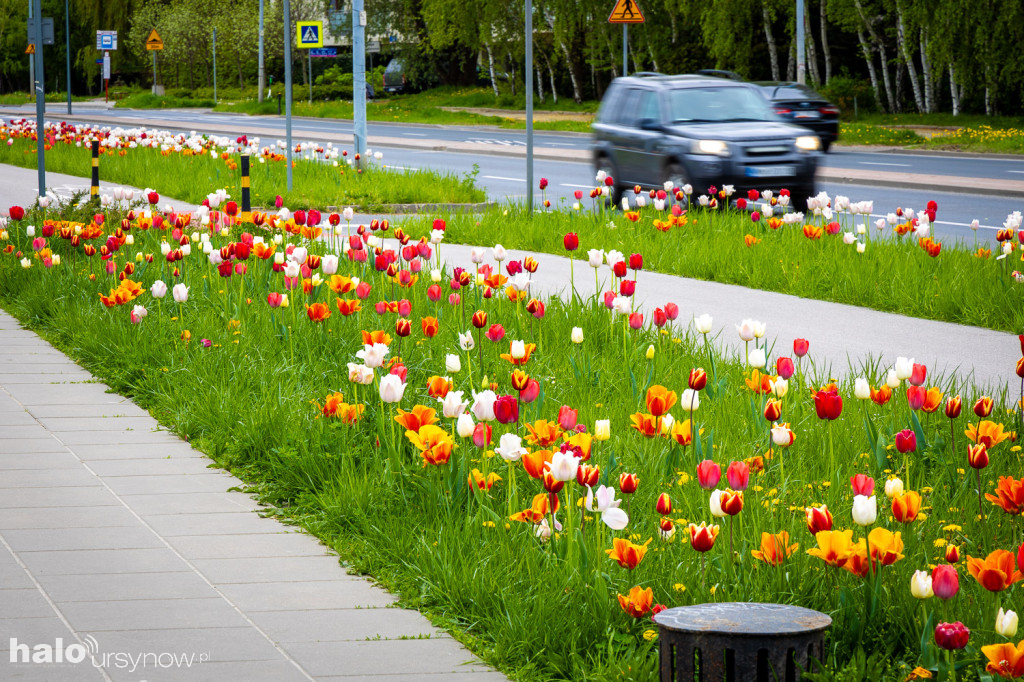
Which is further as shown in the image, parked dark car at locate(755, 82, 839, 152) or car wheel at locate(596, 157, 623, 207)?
parked dark car at locate(755, 82, 839, 152)

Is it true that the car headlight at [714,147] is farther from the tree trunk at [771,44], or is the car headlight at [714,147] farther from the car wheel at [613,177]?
the tree trunk at [771,44]

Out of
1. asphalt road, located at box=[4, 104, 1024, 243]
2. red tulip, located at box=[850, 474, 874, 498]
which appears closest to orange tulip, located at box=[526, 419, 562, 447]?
red tulip, located at box=[850, 474, 874, 498]

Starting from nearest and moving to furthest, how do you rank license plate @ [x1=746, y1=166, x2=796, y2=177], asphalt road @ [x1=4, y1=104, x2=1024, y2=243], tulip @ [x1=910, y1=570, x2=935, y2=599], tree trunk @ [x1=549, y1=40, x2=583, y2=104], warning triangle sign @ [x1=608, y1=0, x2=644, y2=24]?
tulip @ [x1=910, y1=570, x2=935, y2=599] < license plate @ [x1=746, y1=166, x2=796, y2=177] < asphalt road @ [x1=4, y1=104, x2=1024, y2=243] < warning triangle sign @ [x1=608, y1=0, x2=644, y2=24] < tree trunk @ [x1=549, y1=40, x2=583, y2=104]

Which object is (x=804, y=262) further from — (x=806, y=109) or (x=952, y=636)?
(x=806, y=109)

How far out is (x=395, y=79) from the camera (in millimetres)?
70812

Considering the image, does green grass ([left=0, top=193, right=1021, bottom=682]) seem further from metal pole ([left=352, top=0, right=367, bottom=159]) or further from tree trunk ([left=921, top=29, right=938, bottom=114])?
tree trunk ([left=921, top=29, right=938, bottom=114])

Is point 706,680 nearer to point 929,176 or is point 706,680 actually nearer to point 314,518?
point 314,518

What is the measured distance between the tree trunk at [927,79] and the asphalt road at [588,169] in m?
10.2

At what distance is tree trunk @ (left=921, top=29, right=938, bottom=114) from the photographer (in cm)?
3760

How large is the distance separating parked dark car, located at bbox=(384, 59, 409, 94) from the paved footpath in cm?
6618

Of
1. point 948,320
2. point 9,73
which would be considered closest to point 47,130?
point 948,320

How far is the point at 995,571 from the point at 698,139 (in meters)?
13.0

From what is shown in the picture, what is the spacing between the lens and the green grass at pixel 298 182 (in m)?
18.0

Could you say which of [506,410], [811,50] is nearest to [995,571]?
[506,410]
